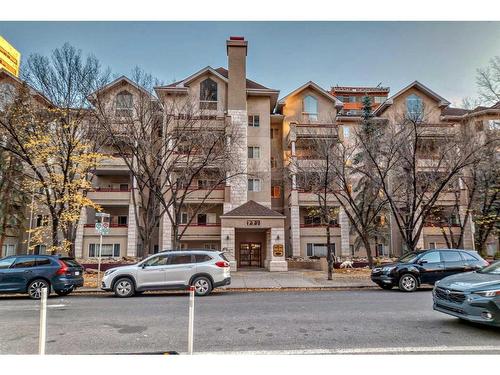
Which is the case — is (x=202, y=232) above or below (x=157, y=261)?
above

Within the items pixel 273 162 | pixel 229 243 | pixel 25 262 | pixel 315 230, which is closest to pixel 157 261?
pixel 25 262

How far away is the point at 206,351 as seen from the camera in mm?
6137

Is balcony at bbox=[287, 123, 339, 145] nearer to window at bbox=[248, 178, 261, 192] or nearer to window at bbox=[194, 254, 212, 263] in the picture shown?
window at bbox=[248, 178, 261, 192]

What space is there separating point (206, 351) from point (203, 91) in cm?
2840

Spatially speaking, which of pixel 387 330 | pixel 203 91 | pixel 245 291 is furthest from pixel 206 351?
pixel 203 91

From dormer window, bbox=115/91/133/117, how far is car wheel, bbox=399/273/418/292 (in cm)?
1582

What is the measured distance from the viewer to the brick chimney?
1240 inches

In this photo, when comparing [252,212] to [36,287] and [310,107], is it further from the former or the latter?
[36,287]

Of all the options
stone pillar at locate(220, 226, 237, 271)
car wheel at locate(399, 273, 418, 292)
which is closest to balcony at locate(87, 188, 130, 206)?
stone pillar at locate(220, 226, 237, 271)

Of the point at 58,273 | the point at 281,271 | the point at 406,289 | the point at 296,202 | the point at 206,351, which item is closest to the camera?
the point at 206,351

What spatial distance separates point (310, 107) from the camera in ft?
116

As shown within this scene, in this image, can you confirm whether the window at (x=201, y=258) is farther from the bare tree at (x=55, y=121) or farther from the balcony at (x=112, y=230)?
the balcony at (x=112, y=230)

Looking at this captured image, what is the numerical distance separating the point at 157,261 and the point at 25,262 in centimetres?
481
